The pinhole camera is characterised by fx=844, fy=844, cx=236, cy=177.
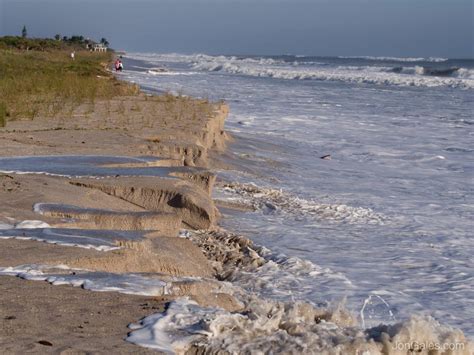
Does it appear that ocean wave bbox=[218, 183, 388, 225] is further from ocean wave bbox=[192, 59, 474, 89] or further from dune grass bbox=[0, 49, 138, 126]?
ocean wave bbox=[192, 59, 474, 89]

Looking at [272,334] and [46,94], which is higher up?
[272,334]

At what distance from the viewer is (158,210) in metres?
7.88

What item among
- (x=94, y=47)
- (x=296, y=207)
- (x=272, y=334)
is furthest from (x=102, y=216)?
(x=94, y=47)

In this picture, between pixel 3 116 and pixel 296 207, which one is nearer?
pixel 296 207

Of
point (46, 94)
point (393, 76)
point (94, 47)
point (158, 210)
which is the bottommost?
point (94, 47)

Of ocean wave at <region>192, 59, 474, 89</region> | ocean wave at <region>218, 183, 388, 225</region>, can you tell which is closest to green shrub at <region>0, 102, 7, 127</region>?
ocean wave at <region>218, 183, 388, 225</region>

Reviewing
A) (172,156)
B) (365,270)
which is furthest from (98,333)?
(172,156)

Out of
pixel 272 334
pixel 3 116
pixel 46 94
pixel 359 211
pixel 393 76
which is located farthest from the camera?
pixel 393 76

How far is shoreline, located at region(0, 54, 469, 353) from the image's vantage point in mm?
4383

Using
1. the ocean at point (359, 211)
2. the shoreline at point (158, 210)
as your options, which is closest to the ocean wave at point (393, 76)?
the ocean at point (359, 211)

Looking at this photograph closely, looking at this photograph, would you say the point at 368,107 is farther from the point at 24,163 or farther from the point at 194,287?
the point at 194,287

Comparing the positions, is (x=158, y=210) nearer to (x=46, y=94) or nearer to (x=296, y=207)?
(x=296, y=207)

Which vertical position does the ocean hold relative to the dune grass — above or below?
below

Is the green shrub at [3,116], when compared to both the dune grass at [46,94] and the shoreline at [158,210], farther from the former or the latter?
the shoreline at [158,210]
